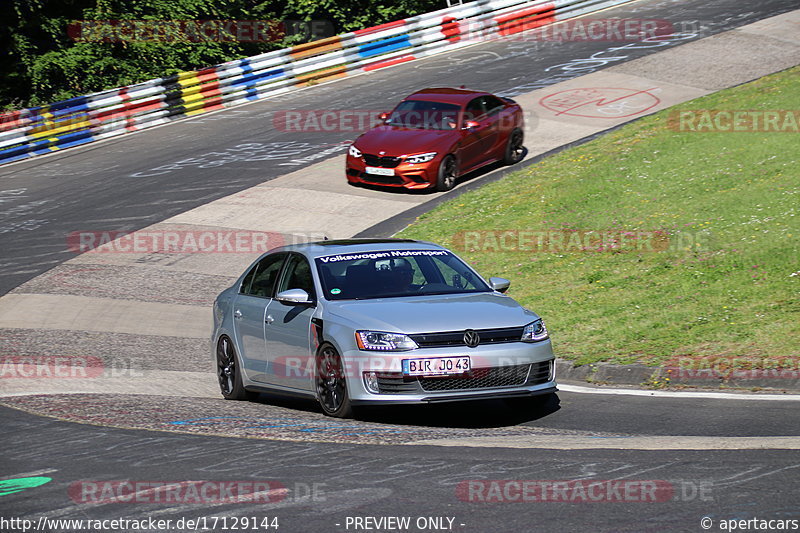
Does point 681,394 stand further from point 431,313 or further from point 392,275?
point 392,275

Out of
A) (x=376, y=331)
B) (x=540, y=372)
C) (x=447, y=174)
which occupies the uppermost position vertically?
Answer: (x=376, y=331)

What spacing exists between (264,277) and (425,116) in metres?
12.4

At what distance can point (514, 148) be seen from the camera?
2339cm

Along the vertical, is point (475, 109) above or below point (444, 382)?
below

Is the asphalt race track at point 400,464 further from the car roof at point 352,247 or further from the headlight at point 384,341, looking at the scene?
Answer: the car roof at point 352,247

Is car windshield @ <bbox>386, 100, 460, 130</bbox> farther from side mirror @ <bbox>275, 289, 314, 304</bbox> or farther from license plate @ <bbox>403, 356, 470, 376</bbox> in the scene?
license plate @ <bbox>403, 356, 470, 376</bbox>

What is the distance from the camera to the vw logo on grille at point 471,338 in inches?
330

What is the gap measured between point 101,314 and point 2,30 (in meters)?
20.0

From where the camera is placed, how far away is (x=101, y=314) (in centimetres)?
1537

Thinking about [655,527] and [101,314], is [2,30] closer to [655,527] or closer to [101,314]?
[101,314]

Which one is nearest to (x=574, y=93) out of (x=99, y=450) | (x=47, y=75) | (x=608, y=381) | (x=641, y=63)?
(x=641, y=63)

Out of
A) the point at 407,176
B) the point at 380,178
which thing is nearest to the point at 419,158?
the point at 407,176

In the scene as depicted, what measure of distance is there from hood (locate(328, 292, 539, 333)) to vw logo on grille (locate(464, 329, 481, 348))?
5cm

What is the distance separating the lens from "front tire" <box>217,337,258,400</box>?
1043 cm
